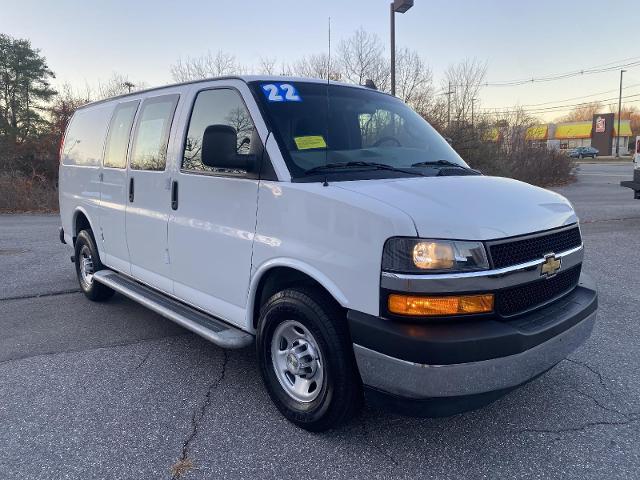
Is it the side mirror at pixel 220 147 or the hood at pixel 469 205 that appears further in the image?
the side mirror at pixel 220 147

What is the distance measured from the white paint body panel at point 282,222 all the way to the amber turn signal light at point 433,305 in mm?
109

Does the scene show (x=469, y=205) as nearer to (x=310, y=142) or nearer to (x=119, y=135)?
(x=310, y=142)

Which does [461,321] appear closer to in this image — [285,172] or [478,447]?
[478,447]

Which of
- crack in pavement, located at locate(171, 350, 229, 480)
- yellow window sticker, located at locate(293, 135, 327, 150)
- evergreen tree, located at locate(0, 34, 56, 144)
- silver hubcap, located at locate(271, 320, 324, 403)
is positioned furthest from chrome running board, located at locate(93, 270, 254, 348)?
evergreen tree, located at locate(0, 34, 56, 144)

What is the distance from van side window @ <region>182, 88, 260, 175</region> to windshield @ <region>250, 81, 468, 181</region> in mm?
161

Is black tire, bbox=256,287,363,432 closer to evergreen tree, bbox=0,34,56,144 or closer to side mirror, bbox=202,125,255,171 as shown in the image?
side mirror, bbox=202,125,255,171

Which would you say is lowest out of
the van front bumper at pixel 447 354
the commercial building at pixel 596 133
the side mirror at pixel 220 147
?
the van front bumper at pixel 447 354

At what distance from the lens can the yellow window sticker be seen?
3314mm

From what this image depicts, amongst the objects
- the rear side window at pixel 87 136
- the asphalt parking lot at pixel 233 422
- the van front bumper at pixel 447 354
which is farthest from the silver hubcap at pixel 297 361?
the rear side window at pixel 87 136

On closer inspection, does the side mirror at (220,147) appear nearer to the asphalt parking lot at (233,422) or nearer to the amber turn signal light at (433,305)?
the amber turn signal light at (433,305)

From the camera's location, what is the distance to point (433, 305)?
2494 mm

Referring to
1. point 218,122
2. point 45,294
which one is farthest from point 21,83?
point 218,122

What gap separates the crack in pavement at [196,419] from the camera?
281 cm

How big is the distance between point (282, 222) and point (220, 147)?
59cm
